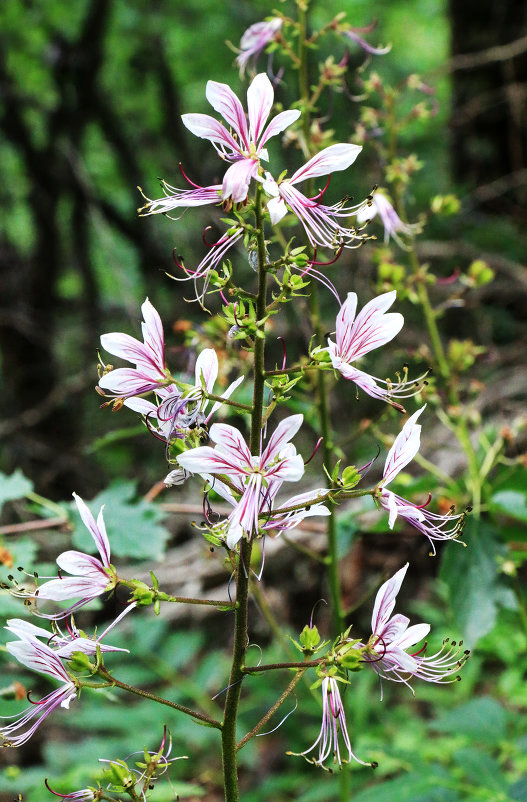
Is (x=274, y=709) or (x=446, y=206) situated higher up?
(x=446, y=206)

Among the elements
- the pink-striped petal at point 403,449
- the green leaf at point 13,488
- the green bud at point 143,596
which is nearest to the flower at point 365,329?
the pink-striped petal at point 403,449

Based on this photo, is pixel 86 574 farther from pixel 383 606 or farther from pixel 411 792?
pixel 411 792

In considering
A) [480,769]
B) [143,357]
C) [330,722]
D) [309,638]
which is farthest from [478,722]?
[143,357]

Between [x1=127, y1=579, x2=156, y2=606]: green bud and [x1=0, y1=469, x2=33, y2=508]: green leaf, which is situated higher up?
[x1=127, y1=579, x2=156, y2=606]: green bud

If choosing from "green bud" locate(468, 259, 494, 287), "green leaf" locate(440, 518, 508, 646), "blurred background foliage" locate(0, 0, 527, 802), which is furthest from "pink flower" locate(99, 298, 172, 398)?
"green bud" locate(468, 259, 494, 287)

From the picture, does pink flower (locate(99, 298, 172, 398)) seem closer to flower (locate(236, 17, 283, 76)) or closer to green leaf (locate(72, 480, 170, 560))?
green leaf (locate(72, 480, 170, 560))

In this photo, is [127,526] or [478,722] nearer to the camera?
[127,526]
